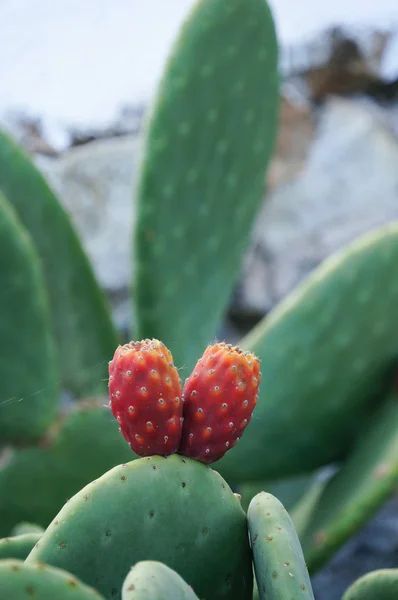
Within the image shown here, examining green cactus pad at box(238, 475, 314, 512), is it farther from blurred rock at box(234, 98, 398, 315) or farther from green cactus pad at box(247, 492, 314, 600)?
green cactus pad at box(247, 492, 314, 600)

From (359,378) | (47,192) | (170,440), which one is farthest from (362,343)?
(170,440)

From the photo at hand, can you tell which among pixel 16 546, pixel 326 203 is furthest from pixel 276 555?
pixel 326 203

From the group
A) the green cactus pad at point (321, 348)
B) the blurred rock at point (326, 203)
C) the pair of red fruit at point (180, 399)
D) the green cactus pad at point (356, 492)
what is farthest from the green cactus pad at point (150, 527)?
the blurred rock at point (326, 203)

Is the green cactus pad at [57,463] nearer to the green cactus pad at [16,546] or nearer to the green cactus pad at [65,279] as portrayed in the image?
the green cactus pad at [65,279]

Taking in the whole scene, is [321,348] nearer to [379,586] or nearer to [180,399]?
[379,586]

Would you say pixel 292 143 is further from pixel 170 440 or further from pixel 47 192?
pixel 170 440

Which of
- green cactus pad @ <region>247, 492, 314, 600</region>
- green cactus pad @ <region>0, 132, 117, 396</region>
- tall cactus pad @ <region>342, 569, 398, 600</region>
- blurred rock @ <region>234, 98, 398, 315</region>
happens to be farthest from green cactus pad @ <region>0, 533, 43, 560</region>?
blurred rock @ <region>234, 98, 398, 315</region>
